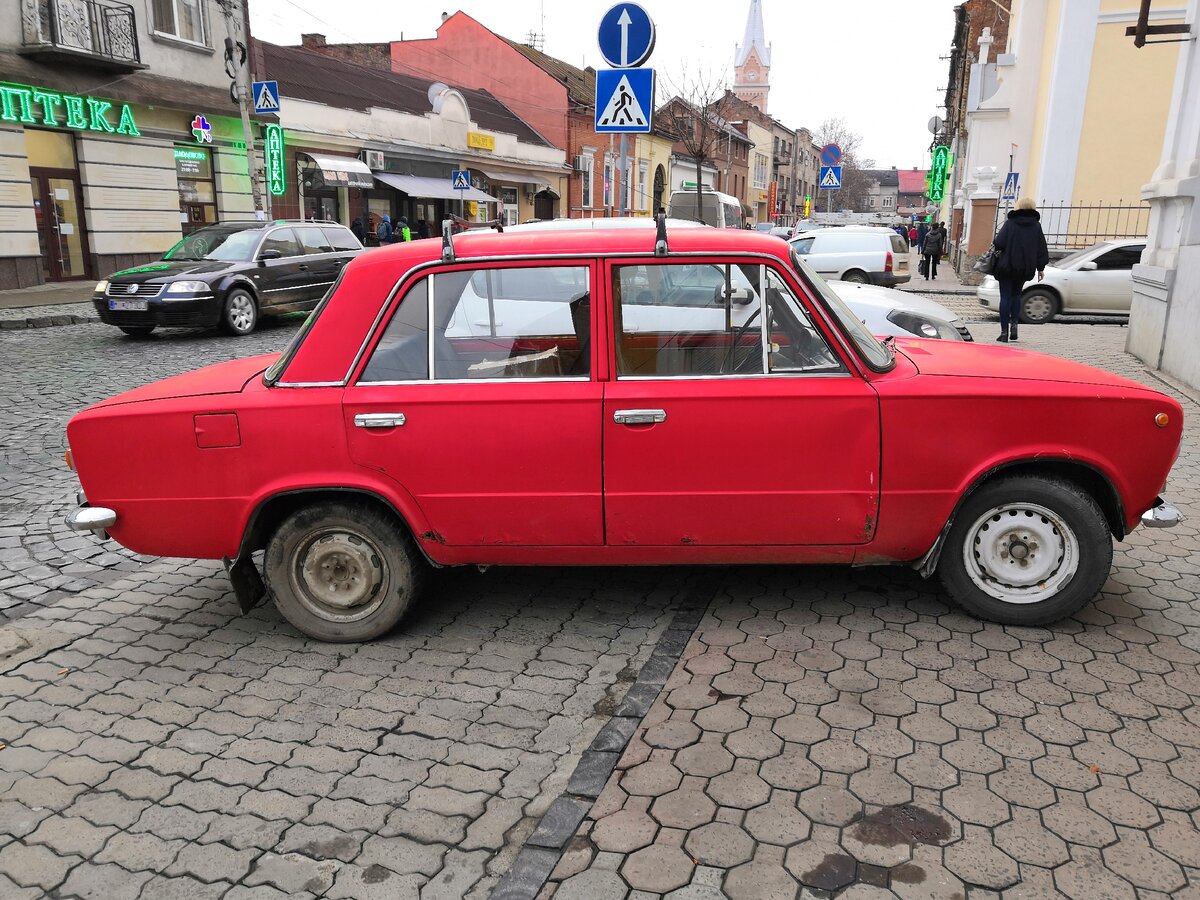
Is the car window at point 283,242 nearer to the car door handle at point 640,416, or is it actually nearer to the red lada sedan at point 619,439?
the red lada sedan at point 619,439

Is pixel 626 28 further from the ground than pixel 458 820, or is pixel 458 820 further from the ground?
pixel 626 28

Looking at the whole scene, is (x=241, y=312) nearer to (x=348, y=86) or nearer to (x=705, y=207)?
(x=705, y=207)

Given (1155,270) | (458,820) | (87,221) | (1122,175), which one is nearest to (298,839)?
(458,820)

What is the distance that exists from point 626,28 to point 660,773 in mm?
7000

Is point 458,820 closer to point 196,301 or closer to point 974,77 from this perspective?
point 196,301

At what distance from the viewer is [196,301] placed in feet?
43.1

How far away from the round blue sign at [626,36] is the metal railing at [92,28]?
1592 centimetres

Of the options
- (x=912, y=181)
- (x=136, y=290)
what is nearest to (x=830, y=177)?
(x=136, y=290)

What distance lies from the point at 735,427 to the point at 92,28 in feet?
70.6

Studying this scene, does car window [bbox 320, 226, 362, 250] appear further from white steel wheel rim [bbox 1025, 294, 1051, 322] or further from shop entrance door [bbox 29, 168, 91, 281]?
white steel wheel rim [bbox 1025, 294, 1051, 322]

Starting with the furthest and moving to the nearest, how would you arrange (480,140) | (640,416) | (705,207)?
(480,140) < (705,207) < (640,416)

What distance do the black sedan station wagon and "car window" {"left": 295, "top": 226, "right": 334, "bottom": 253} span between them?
0.02 m

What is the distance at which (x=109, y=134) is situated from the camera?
68.3ft

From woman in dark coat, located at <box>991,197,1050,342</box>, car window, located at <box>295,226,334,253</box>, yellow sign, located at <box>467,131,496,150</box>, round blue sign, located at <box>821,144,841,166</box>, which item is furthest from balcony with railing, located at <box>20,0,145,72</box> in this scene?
woman in dark coat, located at <box>991,197,1050,342</box>
